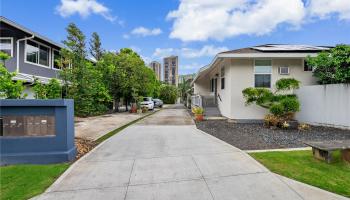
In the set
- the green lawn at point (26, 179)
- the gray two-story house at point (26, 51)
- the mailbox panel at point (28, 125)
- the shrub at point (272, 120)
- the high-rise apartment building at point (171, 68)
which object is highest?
the high-rise apartment building at point (171, 68)

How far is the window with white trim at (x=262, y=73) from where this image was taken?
1413 cm

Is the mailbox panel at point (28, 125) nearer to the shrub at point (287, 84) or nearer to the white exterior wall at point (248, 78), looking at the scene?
the white exterior wall at point (248, 78)

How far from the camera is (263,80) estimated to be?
46.6ft

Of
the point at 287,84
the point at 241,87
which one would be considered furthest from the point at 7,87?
the point at 287,84

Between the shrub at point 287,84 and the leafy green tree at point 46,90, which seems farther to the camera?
the shrub at point 287,84

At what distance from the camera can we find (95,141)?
9.09m

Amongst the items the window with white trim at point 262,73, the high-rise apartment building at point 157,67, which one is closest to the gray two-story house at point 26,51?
the window with white trim at point 262,73

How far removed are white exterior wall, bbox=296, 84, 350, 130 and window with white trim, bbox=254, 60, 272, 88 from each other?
178 centimetres

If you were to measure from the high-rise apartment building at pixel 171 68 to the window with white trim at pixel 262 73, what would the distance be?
93215mm

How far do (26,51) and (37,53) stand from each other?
1239mm

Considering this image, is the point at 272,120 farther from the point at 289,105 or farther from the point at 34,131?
the point at 34,131

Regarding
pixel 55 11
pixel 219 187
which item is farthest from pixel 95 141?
pixel 55 11

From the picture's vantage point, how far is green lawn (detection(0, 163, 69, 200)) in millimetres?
4426

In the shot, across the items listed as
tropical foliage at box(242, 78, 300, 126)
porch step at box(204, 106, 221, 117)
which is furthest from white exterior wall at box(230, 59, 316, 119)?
porch step at box(204, 106, 221, 117)
